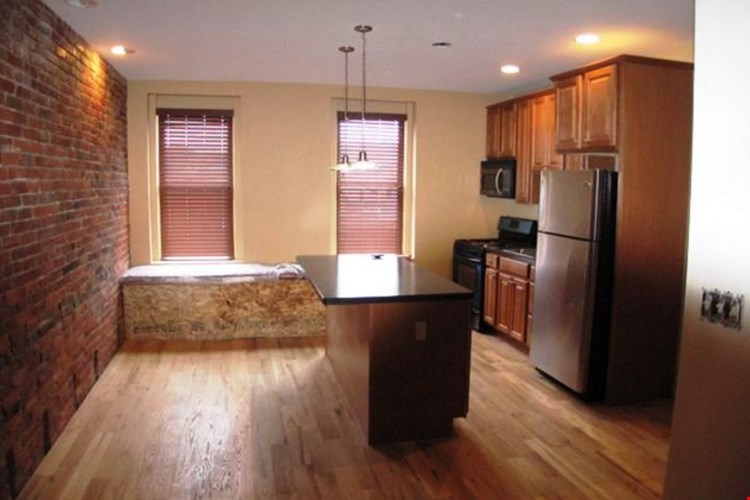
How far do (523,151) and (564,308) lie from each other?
1923 mm

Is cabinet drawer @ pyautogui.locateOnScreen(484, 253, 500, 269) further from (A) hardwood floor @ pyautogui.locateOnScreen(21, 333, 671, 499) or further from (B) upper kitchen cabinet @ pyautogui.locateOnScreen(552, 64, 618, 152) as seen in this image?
(B) upper kitchen cabinet @ pyautogui.locateOnScreen(552, 64, 618, 152)

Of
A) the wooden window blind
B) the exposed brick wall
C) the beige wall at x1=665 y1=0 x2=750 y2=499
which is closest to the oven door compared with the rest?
the wooden window blind

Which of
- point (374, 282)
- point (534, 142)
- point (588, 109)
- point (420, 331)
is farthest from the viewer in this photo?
point (534, 142)

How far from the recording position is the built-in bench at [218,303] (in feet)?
17.1

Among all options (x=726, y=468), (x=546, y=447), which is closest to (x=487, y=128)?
(x=546, y=447)

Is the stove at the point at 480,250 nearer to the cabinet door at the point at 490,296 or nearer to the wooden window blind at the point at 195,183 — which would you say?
the cabinet door at the point at 490,296

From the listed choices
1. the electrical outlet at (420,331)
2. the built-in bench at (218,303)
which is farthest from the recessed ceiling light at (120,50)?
the electrical outlet at (420,331)

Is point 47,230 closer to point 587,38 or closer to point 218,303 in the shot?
point 218,303

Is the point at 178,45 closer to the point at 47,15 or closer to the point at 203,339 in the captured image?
the point at 47,15

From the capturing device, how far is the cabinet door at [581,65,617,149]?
372 cm

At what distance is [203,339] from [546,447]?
3307mm

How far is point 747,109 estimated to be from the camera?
1.77 m

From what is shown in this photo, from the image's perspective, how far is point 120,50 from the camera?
4227mm

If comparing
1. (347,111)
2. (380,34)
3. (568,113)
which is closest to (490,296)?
(568,113)
